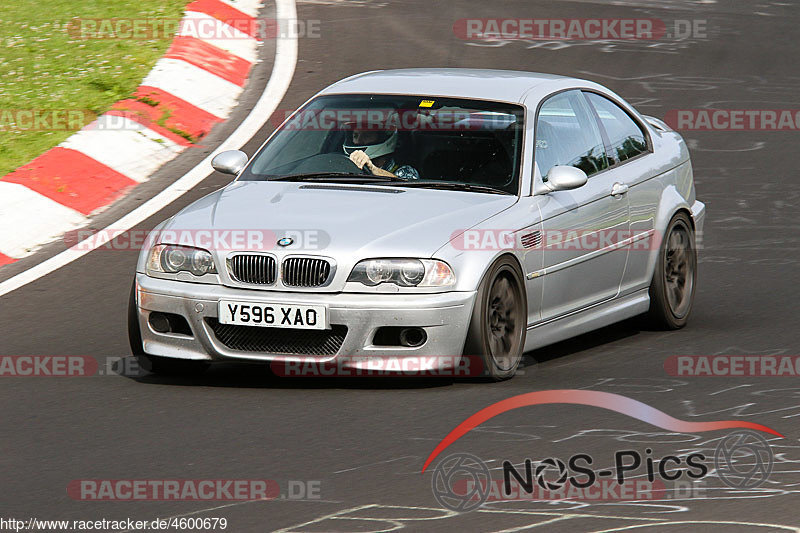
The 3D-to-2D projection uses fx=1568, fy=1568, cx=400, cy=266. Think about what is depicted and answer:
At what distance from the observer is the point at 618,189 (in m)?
8.92

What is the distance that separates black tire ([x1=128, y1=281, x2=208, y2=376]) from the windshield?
3.89 ft

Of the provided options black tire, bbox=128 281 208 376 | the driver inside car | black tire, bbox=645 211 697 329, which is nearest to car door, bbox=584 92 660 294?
black tire, bbox=645 211 697 329

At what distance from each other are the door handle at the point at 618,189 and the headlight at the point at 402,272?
1806 mm

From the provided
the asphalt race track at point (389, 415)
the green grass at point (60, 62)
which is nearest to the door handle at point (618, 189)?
the asphalt race track at point (389, 415)

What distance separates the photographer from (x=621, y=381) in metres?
7.80

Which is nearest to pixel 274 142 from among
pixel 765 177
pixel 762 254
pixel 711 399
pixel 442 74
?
pixel 442 74

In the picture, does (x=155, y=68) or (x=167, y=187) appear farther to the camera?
(x=155, y=68)

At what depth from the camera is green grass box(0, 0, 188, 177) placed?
12719 mm

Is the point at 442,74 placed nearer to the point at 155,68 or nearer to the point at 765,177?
the point at 765,177

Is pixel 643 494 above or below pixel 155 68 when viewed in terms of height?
below

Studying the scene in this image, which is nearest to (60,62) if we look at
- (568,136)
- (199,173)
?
(199,173)

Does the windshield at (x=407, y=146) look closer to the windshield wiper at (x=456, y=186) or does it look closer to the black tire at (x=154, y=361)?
the windshield wiper at (x=456, y=186)

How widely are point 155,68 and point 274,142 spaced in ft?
18.3

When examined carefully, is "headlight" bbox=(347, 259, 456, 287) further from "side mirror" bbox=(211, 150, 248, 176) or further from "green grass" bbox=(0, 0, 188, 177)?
"green grass" bbox=(0, 0, 188, 177)
